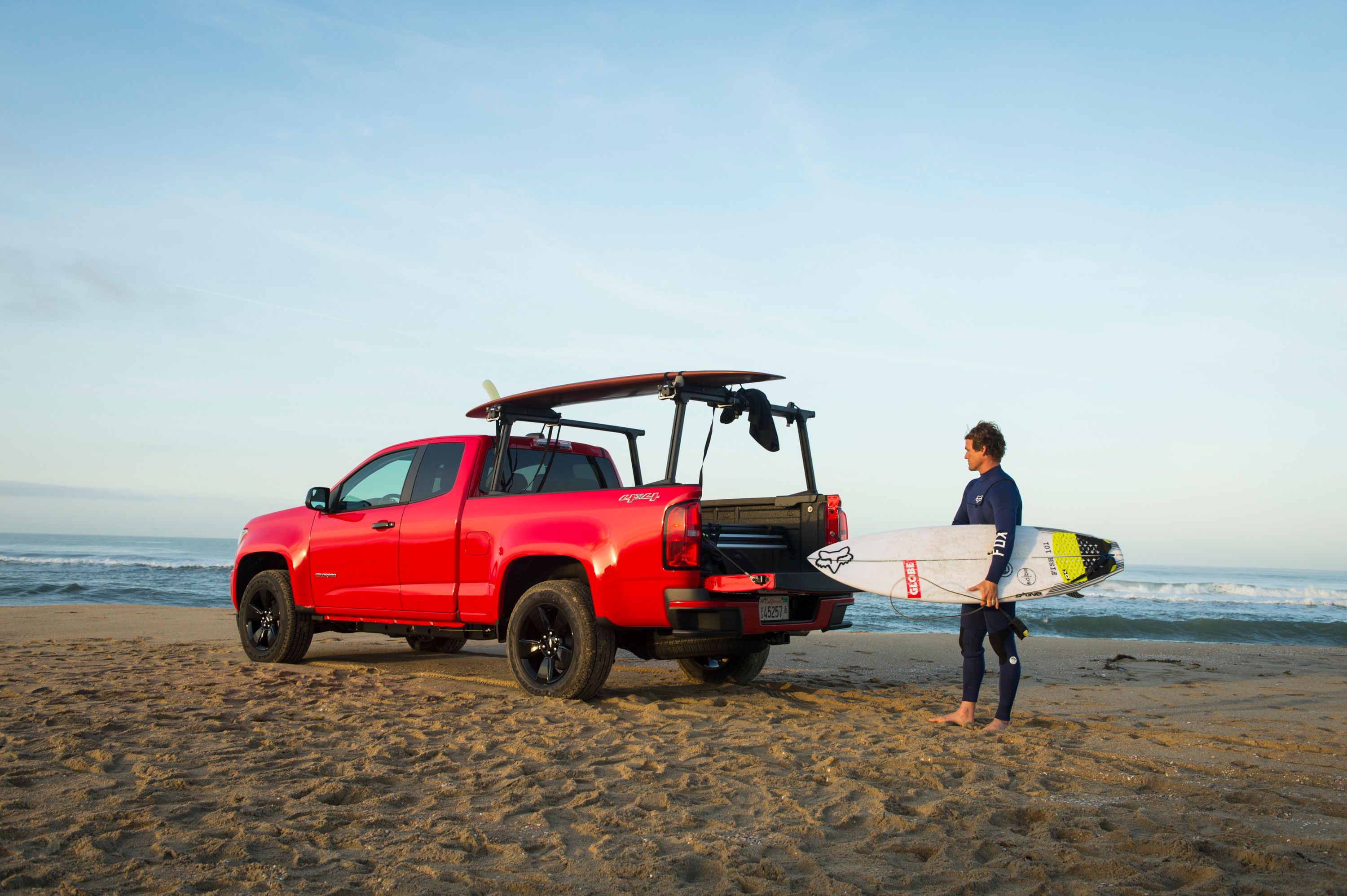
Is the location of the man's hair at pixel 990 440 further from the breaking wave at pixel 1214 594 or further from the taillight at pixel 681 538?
the breaking wave at pixel 1214 594

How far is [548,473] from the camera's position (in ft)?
23.0

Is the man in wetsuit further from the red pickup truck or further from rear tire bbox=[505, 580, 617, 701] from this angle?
rear tire bbox=[505, 580, 617, 701]

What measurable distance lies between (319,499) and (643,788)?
472 cm

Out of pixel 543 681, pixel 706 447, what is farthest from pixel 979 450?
pixel 543 681

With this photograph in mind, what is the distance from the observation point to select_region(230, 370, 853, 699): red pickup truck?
5.51 meters

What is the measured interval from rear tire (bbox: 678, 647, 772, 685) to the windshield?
1.65m

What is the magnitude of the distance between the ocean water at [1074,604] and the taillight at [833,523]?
196 cm

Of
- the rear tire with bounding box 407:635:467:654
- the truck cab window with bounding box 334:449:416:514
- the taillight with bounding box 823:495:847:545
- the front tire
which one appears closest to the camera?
the taillight with bounding box 823:495:847:545

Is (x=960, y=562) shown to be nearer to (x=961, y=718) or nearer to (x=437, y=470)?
(x=961, y=718)

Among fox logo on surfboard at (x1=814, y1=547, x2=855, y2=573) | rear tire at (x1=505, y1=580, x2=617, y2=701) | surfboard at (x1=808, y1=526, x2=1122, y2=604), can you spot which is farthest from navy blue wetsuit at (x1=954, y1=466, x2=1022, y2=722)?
rear tire at (x1=505, y1=580, x2=617, y2=701)

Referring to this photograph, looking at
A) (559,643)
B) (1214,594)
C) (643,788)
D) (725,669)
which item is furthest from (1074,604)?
(643,788)

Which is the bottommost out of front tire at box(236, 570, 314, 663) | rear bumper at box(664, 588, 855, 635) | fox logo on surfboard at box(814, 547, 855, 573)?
front tire at box(236, 570, 314, 663)

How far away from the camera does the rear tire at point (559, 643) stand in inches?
226

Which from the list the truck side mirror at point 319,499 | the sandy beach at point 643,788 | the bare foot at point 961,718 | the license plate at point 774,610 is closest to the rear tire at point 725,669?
the sandy beach at point 643,788
